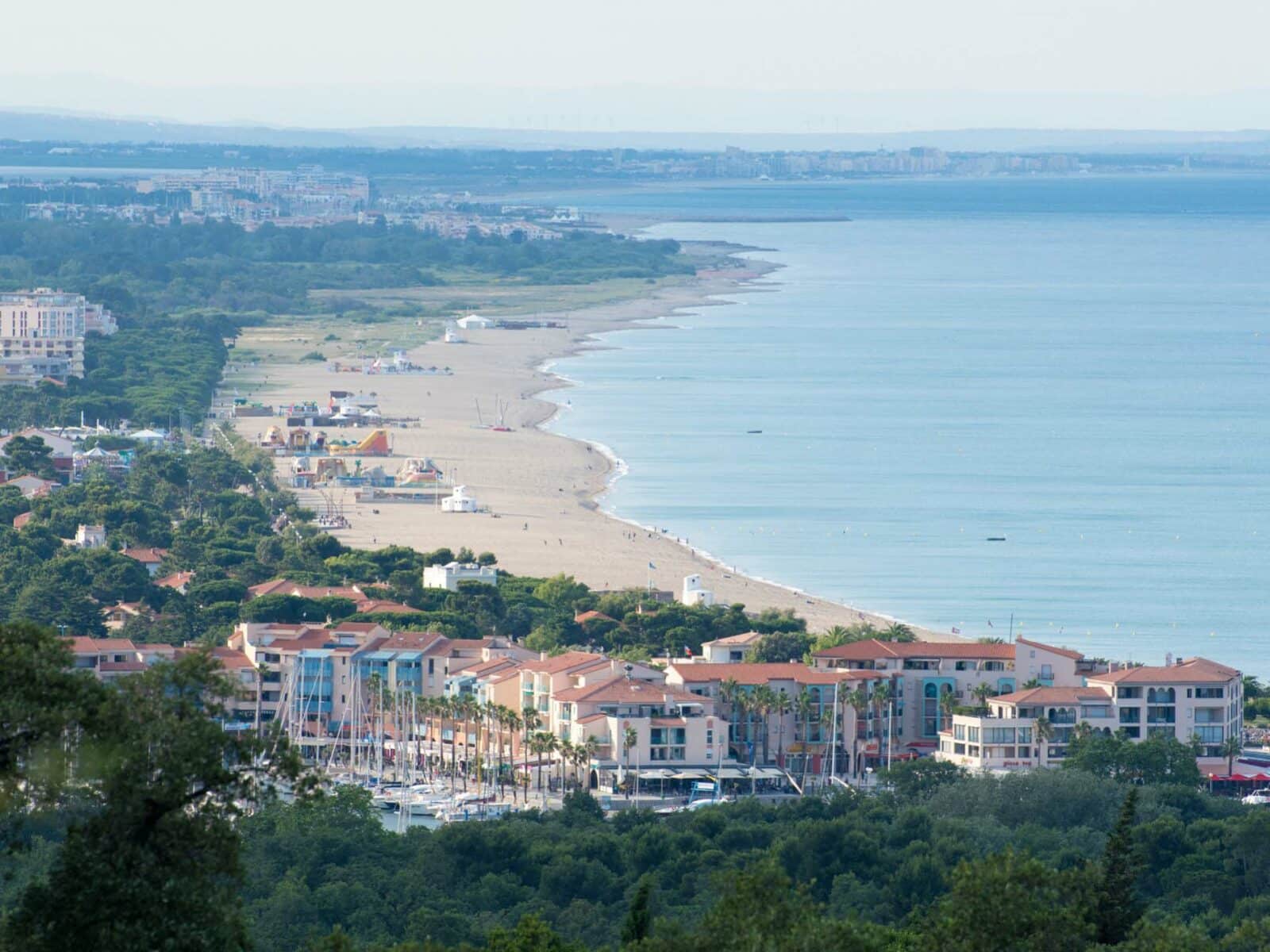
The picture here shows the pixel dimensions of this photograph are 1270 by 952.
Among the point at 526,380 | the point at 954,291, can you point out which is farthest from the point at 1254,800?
the point at 954,291

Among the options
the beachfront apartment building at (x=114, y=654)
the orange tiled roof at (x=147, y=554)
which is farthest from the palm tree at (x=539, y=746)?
the orange tiled roof at (x=147, y=554)

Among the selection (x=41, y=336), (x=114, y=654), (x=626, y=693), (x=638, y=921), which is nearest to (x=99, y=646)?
(x=114, y=654)

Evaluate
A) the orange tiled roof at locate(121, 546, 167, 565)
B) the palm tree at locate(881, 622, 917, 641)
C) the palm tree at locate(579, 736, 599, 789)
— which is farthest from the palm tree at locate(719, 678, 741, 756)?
the orange tiled roof at locate(121, 546, 167, 565)

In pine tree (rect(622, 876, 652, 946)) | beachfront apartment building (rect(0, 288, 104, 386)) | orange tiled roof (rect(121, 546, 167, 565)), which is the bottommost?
beachfront apartment building (rect(0, 288, 104, 386))

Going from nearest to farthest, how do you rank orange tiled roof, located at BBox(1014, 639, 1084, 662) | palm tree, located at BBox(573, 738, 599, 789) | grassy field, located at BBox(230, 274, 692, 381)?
palm tree, located at BBox(573, 738, 599, 789)
orange tiled roof, located at BBox(1014, 639, 1084, 662)
grassy field, located at BBox(230, 274, 692, 381)

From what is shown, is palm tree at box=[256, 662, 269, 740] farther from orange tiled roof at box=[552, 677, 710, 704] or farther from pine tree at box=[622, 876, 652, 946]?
pine tree at box=[622, 876, 652, 946]

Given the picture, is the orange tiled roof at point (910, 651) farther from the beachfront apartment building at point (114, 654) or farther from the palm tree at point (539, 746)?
the beachfront apartment building at point (114, 654)

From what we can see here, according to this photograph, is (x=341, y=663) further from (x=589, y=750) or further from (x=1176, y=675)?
(x=1176, y=675)

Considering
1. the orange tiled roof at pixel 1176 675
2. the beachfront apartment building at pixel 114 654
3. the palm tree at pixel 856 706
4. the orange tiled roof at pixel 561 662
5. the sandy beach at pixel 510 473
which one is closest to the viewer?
the palm tree at pixel 856 706

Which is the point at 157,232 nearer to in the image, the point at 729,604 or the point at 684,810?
the point at 729,604
